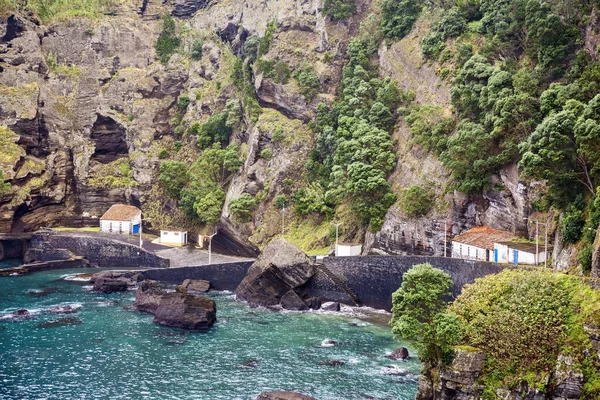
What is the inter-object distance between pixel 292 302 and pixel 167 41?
63.3 m

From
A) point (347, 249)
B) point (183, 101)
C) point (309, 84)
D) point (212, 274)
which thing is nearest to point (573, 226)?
point (347, 249)

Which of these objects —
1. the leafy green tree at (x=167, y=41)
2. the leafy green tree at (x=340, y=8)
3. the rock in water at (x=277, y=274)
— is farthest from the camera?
the leafy green tree at (x=167, y=41)

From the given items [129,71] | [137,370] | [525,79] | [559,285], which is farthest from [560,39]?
[129,71]

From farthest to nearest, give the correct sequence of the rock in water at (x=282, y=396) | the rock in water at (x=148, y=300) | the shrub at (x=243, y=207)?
the shrub at (x=243, y=207) < the rock in water at (x=148, y=300) < the rock in water at (x=282, y=396)

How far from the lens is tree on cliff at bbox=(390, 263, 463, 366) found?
121 ft

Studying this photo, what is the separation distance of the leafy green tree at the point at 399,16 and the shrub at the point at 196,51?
35841mm

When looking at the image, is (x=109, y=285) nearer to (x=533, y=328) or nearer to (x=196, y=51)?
(x=533, y=328)

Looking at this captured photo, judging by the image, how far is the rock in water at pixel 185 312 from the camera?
55.5 m

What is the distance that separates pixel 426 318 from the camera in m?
40.9

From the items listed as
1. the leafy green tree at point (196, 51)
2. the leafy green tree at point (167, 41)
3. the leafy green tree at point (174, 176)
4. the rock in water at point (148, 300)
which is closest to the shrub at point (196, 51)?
the leafy green tree at point (196, 51)

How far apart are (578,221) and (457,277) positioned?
1084cm

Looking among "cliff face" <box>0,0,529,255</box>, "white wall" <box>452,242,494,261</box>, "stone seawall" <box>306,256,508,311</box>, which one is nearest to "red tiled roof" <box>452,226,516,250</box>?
"white wall" <box>452,242,494,261</box>

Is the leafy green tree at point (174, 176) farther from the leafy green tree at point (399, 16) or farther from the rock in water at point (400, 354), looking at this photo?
the rock in water at point (400, 354)

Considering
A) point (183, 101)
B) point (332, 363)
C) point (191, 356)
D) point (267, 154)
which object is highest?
point (183, 101)
